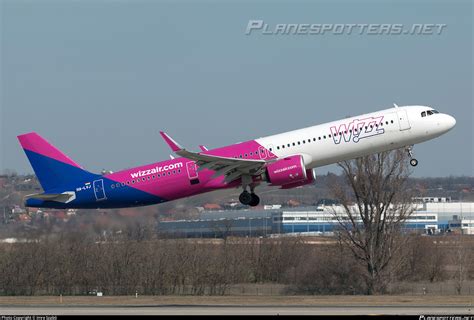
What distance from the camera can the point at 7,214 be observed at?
6438 cm

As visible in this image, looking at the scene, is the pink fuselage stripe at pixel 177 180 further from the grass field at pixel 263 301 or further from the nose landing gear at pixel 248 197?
the grass field at pixel 263 301

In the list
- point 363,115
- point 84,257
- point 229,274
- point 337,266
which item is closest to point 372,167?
point 337,266

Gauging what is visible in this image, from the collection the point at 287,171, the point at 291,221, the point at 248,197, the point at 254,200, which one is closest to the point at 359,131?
the point at 287,171

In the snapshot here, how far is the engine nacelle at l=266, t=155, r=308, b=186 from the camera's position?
5509 centimetres

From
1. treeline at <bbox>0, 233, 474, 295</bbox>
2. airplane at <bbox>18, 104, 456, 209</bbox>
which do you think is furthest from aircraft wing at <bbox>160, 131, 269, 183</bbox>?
treeline at <bbox>0, 233, 474, 295</bbox>

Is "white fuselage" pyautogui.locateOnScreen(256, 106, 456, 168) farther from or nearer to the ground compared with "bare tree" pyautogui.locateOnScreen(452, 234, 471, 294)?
farther from the ground

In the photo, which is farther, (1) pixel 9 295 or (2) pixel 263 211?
(2) pixel 263 211

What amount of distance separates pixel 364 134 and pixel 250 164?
6.15 meters

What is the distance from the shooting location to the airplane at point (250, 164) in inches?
2169

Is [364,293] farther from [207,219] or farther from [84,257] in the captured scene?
[84,257]

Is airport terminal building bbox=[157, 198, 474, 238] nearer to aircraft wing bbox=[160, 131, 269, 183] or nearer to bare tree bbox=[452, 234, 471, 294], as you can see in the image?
bare tree bbox=[452, 234, 471, 294]

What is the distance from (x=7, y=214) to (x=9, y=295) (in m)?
14.3

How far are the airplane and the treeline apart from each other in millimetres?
13846

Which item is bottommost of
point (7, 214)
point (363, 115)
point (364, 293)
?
point (364, 293)
